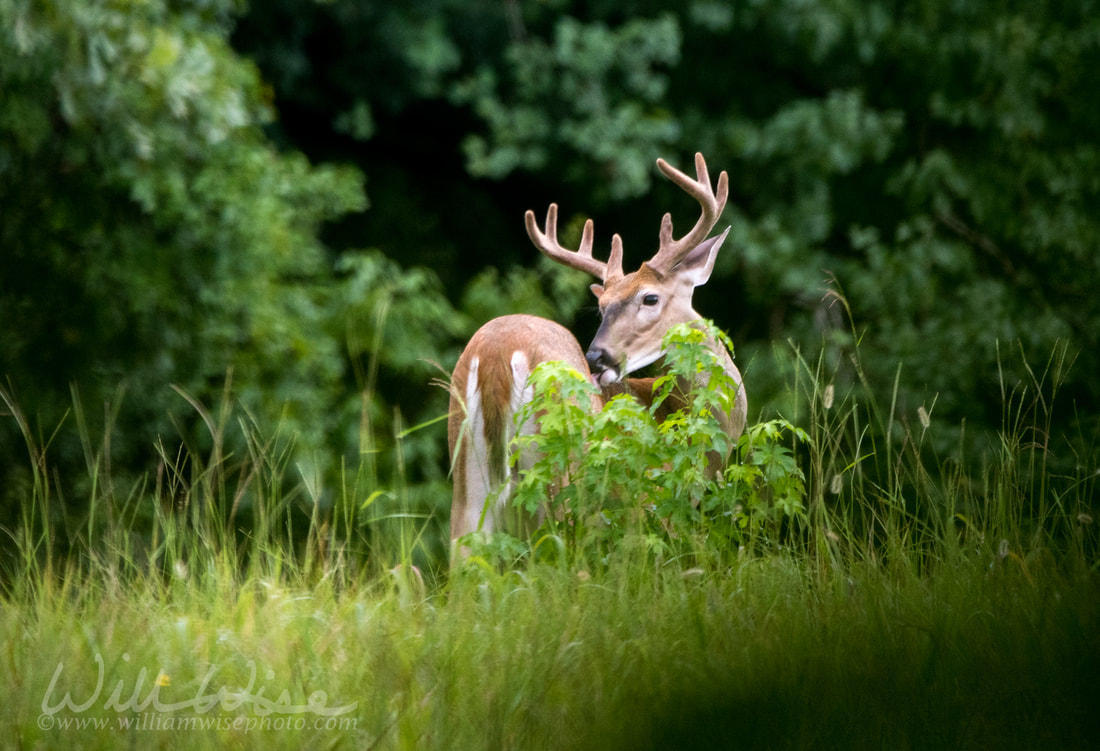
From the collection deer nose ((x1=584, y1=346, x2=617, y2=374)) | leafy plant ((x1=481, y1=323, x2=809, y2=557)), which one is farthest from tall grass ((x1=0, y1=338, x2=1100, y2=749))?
deer nose ((x1=584, y1=346, x2=617, y2=374))

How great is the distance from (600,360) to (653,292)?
15.9 inches

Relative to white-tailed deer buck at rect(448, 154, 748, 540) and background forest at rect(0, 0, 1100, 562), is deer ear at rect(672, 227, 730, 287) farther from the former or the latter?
background forest at rect(0, 0, 1100, 562)

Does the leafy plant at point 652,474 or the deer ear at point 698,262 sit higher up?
the deer ear at point 698,262

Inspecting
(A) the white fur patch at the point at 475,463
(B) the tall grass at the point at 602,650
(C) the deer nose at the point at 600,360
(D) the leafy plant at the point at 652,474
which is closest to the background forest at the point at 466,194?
(C) the deer nose at the point at 600,360

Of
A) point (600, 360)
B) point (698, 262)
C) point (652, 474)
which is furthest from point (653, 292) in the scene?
point (652, 474)

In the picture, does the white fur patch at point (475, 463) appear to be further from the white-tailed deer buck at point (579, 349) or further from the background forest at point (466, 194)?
the background forest at point (466, 194)

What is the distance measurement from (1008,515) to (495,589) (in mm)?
1281

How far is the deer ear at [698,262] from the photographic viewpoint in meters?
5.20

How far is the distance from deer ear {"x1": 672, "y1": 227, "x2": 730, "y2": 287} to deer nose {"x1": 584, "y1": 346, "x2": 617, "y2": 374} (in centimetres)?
54

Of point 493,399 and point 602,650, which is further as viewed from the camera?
point 493,399

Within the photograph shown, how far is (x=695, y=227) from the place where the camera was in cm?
514

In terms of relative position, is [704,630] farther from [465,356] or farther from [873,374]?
[873,374]

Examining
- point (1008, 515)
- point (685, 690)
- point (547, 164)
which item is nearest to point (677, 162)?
point (547, 164)

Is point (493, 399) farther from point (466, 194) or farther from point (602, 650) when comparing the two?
point (466, 194)
